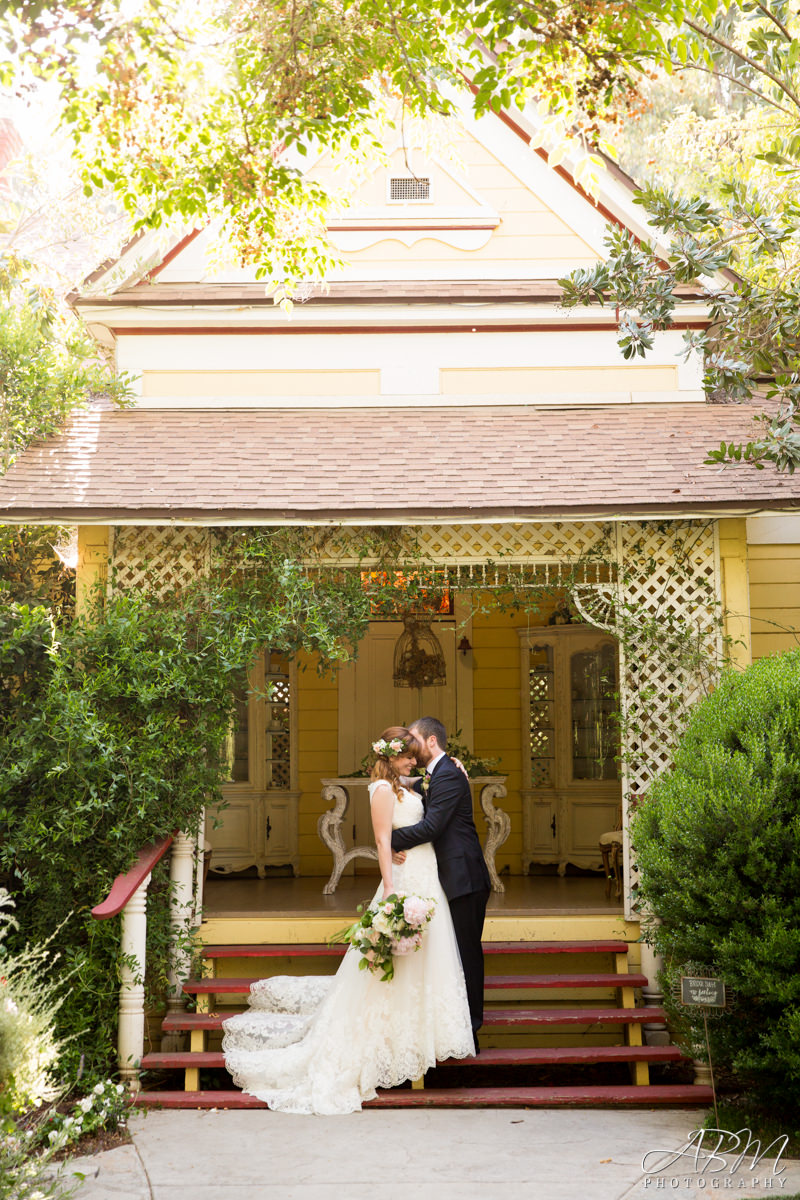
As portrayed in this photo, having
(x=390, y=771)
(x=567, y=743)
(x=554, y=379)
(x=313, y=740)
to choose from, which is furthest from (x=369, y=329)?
(x=567, y=743)

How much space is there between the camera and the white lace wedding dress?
5656 mm

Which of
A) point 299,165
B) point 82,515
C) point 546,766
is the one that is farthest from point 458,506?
point 546,766

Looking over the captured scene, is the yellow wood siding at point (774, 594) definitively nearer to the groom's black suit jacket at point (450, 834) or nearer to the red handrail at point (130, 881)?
the groom's black suit jacket at point (450, 834)

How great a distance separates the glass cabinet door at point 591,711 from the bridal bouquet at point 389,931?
5673 millimetres

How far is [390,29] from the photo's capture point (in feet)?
18.9

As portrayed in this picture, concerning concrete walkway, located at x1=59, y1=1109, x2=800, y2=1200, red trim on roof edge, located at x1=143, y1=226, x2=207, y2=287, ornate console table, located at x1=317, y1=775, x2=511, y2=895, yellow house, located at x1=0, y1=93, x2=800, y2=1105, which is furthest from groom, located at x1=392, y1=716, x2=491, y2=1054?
red trim on roof edge, located at x1=143, y1=226, x2=207, y2=287

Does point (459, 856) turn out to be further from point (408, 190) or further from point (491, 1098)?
point (408, 190)

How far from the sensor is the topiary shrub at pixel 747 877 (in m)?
4.96

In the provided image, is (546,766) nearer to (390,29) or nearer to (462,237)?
(462,237)

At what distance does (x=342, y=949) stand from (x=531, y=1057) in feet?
5.33

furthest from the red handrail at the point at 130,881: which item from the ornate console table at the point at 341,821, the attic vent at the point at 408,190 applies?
the attic vent at the point at 408,190

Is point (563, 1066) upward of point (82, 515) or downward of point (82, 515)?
downward

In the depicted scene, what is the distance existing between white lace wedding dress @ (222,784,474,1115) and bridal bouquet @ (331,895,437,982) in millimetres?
109

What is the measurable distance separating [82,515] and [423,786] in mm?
2863
